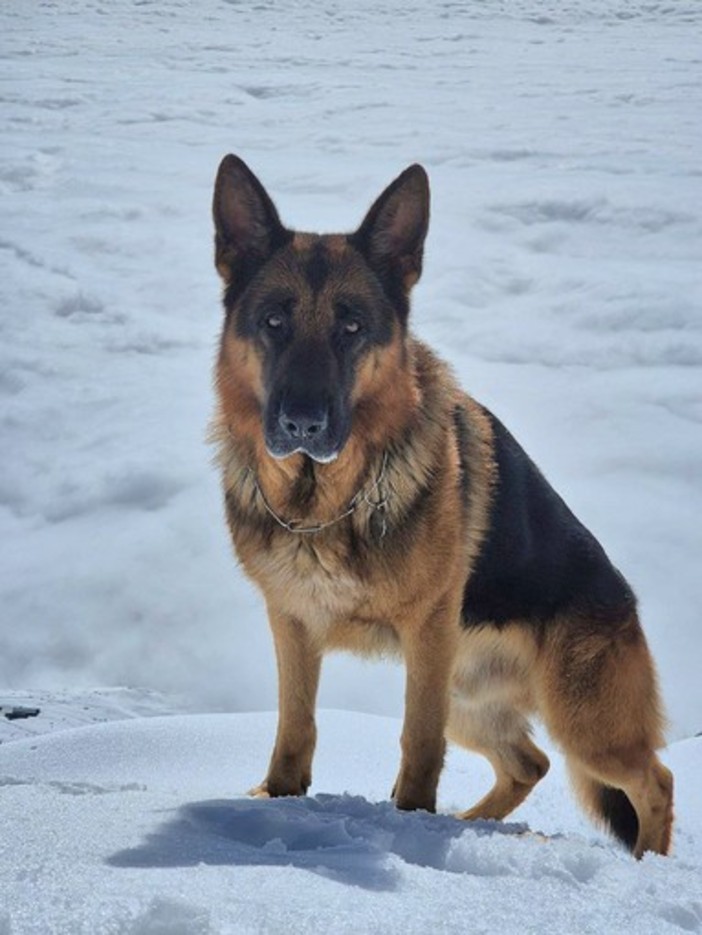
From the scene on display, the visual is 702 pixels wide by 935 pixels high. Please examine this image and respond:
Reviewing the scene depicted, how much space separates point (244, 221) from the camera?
3.97 meters

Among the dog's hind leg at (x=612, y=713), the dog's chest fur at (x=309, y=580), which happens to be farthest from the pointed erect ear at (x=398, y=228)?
the dog's hind leg at (x=612, y=713)

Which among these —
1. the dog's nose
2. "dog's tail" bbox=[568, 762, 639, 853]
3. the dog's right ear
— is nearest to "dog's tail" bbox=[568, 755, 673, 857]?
"dog's tail" bbox=[568, 762, 639, 853]

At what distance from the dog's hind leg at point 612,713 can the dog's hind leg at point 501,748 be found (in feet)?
0.88

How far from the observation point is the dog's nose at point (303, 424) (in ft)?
11.5

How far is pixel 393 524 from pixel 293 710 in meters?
0.74

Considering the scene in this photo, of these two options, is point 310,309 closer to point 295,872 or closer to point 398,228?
point 398,228

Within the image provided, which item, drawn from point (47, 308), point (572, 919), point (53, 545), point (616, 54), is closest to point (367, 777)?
point (572, 919)

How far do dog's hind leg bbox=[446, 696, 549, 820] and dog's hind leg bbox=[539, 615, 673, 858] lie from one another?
0.27 meters

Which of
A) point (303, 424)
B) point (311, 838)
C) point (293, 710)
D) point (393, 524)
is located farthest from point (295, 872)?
point (293, 710)

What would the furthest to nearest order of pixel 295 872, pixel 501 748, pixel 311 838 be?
pixel 501 748, pixel 311 838, pixel 295 872

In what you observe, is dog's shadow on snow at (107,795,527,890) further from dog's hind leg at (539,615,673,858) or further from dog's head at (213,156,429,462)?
dog's head at (213,156,429,462)

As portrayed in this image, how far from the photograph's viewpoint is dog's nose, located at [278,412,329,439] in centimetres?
350

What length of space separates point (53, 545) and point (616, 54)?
2427 centimetres

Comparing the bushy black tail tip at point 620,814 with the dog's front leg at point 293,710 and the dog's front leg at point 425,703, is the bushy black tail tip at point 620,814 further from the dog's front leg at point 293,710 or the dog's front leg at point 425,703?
the dog's front leg at point 293,710
